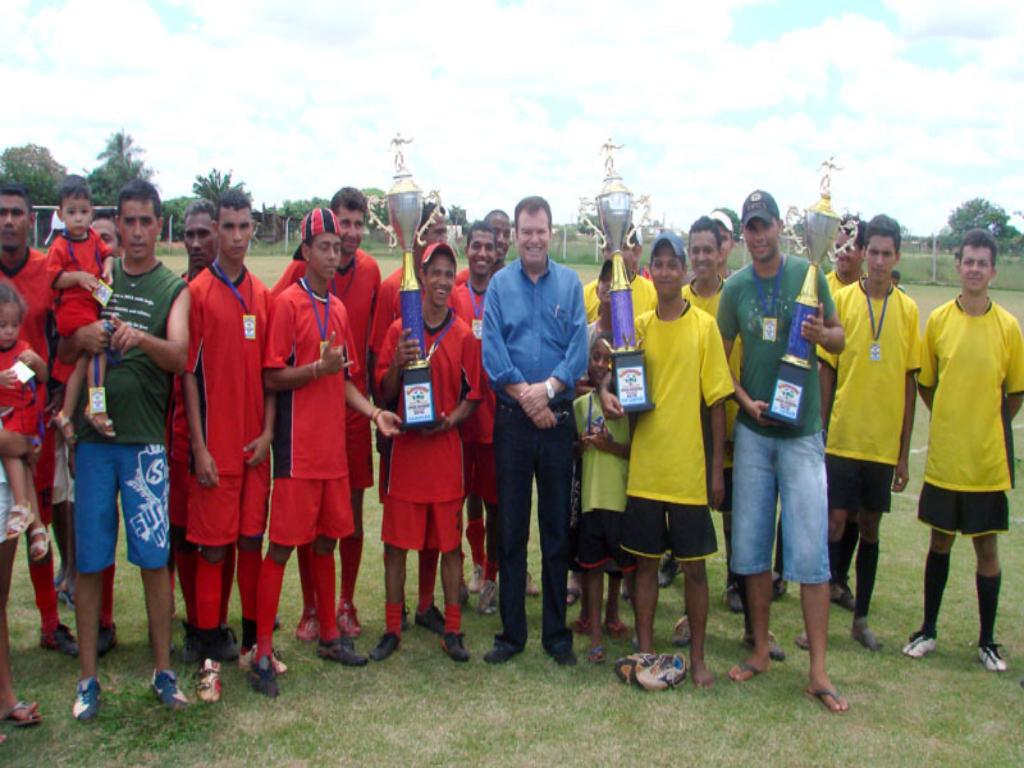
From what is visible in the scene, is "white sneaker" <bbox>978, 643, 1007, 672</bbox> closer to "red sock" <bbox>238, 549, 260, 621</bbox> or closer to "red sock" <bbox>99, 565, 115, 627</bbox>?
"red sock" <bbox>238, 549, 260, 621</bbox>

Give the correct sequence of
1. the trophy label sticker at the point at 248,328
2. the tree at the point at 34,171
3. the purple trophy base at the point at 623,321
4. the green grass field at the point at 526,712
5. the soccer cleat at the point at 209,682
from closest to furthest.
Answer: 1. the green grass field at the point at 526,712
2. the soccer cleat at the point at 209,682
3. the trophy label sticker at the point at 248,328
4. the purple trophy base at the point at 623,321
5. the tree at the point at 34,171

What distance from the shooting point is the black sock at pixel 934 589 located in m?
5.23

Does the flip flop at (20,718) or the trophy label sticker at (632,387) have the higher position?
the trophy label sticker at (632,387)

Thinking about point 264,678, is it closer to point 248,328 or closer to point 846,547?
point 248,328

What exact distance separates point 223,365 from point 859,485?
12.7 ft

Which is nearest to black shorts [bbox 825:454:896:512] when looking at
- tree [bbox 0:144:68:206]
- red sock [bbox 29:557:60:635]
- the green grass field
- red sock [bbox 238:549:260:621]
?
the green grass field

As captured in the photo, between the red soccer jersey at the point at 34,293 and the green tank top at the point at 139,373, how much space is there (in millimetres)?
817

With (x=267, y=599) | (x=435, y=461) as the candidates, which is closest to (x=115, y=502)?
(x=267, y=599)

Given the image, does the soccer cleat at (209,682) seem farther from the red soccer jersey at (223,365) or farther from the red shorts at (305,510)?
the red soccer jersey at (223,365)

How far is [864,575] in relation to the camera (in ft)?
17.9

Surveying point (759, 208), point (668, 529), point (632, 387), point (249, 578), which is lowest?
point (249, 578)

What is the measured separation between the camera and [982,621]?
5117 millimetres

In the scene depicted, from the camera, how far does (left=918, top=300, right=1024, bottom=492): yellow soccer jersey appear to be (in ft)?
16.7

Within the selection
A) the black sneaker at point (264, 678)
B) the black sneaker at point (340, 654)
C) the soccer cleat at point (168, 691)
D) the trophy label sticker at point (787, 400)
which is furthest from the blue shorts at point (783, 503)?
the soccer cleat at point (168, 691)
